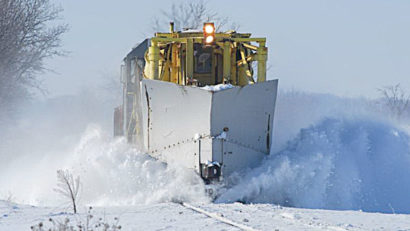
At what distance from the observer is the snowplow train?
10.9 metres

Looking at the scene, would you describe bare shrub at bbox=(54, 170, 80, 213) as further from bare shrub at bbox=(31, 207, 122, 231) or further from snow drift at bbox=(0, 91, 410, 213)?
bare shrub at bbox=(31, 207, 122, 231)

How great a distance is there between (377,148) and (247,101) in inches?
110

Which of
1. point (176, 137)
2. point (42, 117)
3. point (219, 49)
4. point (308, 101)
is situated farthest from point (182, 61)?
point (42, 117)

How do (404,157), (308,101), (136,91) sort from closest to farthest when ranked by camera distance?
(404,157), (308,101), (136,91)

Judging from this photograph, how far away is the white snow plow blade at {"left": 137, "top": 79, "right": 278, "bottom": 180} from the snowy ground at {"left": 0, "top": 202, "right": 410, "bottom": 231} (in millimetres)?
1404

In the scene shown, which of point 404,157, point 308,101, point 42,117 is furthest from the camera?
point 42,117

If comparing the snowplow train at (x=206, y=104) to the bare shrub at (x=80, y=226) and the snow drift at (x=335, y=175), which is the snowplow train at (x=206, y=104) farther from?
the bare shrub at (x=80, y=226)

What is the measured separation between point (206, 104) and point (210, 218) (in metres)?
2.99

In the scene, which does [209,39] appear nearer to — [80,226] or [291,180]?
[291,180]

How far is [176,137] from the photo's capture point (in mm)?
11547

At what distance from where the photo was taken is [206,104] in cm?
1084

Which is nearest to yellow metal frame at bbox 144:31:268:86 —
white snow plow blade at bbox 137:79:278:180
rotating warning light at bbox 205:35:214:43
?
rotating warning light at bbox 205:35:214:43

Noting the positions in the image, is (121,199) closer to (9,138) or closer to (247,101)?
(247,101)

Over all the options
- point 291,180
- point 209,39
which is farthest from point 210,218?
point 209,39
